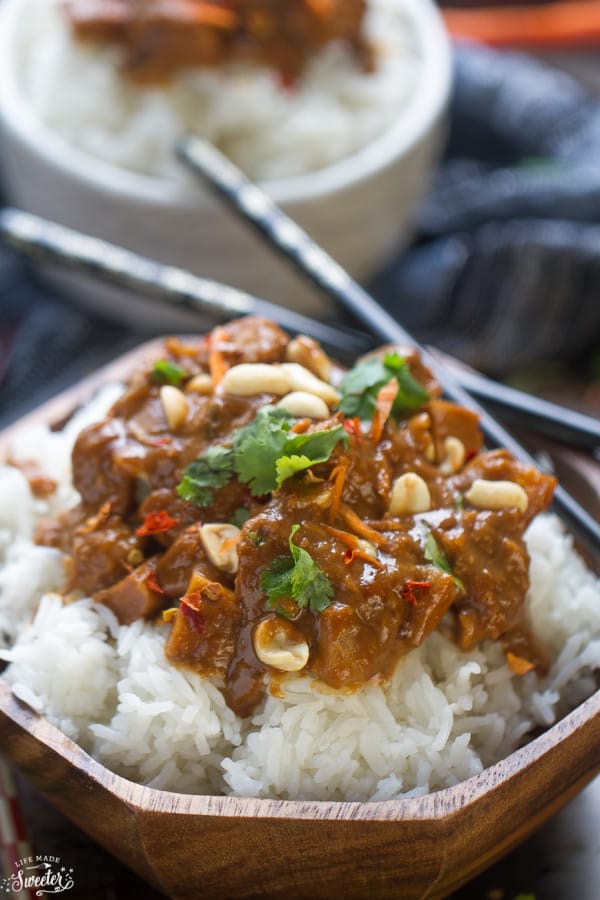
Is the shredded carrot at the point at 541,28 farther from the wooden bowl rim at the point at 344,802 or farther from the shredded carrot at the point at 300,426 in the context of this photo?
the wooden bowl rim at the point at 344,802

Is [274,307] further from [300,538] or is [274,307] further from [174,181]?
[300,538]

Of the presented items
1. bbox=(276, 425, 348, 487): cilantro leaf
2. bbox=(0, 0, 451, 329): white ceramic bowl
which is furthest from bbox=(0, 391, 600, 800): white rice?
bbox=(0, 0, 451, 329): white ceramic bowl

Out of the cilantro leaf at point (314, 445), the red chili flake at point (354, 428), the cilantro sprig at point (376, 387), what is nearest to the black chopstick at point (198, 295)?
the cilantro sprig at point (376, 387)

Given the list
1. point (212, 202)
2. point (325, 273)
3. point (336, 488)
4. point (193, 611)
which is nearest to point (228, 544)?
point (193, 611)

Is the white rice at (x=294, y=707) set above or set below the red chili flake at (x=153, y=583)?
below

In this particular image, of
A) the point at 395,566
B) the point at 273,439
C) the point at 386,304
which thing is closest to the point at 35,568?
the point at 273,439

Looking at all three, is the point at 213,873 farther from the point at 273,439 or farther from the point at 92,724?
the point at 273,439
